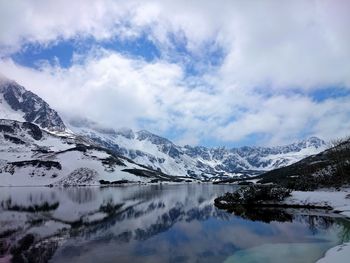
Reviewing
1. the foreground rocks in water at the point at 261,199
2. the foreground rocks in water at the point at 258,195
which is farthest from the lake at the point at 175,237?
the foreground rocks in water at the point at 258,195

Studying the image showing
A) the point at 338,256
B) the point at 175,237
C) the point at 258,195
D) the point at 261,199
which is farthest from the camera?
the point at 258,195

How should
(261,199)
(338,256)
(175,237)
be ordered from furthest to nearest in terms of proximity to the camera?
(261,199), (175,237), (338,256)

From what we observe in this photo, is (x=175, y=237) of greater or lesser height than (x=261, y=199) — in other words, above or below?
below

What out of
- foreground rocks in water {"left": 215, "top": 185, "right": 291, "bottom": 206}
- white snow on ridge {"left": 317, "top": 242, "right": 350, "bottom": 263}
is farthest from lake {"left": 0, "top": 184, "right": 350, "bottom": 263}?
foreground rocks in water {"left": 215, "top": 185, "right": 291, "bottom": 206}

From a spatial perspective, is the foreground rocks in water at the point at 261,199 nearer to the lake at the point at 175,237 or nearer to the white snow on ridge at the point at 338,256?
the lake at the point at 175,237

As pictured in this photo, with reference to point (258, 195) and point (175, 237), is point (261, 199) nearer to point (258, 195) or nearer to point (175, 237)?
point (258, 195)

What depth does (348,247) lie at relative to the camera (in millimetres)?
41156

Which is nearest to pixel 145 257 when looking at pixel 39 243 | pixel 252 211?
pixel 39 243

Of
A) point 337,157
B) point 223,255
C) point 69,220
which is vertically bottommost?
point 223,255

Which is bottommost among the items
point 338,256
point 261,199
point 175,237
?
point 338,256

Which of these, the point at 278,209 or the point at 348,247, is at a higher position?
the point at 278,209

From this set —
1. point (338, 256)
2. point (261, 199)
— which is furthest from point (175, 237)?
point (261, 199)

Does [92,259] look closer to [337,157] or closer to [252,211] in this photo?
[252,211]

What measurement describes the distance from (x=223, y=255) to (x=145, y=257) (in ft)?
29.2
